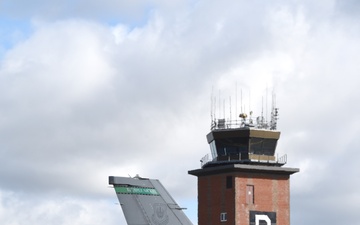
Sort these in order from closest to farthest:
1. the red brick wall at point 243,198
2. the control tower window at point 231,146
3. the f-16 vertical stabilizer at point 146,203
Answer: the f-16 vertical stabilizer at point 146,203 → the red brick wall at point 243,198 → the control tower window at point 231,146

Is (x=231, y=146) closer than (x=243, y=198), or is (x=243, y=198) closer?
(x=243, y=198)

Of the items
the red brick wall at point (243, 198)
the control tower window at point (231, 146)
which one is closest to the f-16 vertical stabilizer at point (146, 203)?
the red brick wall at point (243, 198)

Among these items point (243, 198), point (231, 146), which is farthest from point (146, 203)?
point (231, 146)

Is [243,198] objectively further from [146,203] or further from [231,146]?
[146,203]

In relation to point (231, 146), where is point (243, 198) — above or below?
below

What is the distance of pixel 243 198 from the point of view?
464 ft

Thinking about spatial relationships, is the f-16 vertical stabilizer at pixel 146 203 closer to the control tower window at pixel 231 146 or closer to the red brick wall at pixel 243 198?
the red brick wall at pixel 243 198

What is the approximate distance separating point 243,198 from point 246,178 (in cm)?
195

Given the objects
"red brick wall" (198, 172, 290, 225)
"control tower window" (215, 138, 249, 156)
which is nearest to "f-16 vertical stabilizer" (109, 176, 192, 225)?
"red brick wall" (198, 172, 290, 225)

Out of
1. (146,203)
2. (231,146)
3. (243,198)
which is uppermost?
(231,146)

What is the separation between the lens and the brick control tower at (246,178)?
14125 cm

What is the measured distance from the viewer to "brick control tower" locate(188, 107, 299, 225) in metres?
141

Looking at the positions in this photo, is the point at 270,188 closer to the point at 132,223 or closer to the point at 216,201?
the point at 216,201

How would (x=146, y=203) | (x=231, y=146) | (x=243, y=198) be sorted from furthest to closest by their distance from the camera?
(x=231, y=146) → (x=243, y=198) → (x=146, y=203)
